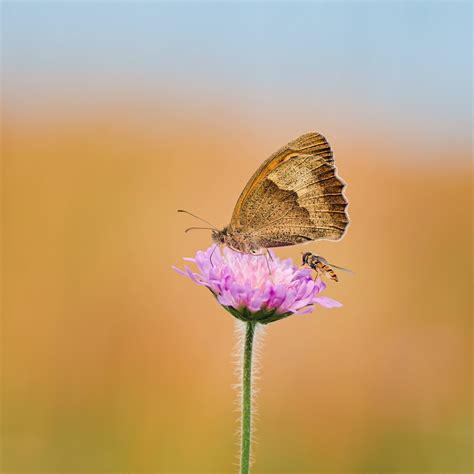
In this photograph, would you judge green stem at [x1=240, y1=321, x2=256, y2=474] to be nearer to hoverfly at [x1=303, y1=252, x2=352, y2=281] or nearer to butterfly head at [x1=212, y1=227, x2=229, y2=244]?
hoverfly at [x1=303, y1=252, x2=352, y2=281]

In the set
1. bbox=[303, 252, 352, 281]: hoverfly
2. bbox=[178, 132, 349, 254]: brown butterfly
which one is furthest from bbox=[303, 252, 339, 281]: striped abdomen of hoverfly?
bbox=[178, 132, 349, 254]: brown butterfly

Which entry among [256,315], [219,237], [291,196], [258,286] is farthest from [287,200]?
[256,315]

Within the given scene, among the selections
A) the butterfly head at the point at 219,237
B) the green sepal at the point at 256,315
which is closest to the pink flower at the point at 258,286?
the green sepal at the point at 256,315

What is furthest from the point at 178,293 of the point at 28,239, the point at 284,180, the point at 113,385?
the point at 284,180

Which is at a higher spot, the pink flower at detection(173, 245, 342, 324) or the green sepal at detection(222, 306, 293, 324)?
the pink flower at detection(173, 245, 342, 324)

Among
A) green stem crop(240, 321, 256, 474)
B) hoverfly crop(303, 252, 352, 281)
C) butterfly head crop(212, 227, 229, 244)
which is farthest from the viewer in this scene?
butterfly head crop(212, 227, 229, 244)

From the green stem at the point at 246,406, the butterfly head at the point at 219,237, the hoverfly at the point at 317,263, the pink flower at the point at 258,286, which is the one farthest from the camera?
the butterfly head at the point at 219,237

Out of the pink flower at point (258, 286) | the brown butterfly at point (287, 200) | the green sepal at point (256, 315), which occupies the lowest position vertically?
the green sepal at point (256, 315)

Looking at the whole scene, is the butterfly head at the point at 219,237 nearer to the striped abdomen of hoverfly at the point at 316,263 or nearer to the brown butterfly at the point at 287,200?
the brown butterfly at the point at 287,200
